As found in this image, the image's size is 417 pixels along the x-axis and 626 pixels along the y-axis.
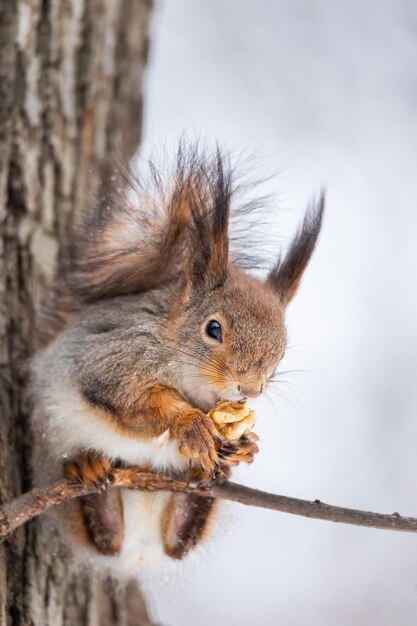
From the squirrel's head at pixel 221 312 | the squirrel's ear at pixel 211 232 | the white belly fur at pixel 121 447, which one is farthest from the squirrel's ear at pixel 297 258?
the white belly fur at pixel 121 447

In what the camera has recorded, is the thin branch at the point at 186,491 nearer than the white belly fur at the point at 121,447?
Yes

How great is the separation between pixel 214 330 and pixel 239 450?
24 centimetres

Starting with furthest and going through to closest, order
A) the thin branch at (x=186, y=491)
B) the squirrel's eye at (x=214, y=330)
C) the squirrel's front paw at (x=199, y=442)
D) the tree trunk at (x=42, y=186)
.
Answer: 1. the tree trunk at (x=42, y=186)
2. the squirrel's eye at (x=214, y=330)
3. the squirrel's front paw at (x=199, y=442)
4. the thin branch at (x=186, y=491)

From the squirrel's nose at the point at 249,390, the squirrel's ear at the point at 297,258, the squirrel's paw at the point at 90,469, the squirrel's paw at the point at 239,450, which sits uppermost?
the squirrel's ear at the point at 297,258

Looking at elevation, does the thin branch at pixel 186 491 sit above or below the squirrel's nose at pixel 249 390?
below

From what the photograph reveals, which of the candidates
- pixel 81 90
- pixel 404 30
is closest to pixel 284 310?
pixel 81 90

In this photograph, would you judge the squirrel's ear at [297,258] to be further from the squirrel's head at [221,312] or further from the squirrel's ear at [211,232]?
the squirrel's ear at [211,232]

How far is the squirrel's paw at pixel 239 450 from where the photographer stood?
1.79m

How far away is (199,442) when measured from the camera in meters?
1.74

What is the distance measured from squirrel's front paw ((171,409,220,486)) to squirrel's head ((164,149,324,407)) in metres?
0.07

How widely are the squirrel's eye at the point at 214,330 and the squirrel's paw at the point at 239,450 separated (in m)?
0.20

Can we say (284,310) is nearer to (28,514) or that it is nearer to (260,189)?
(260,189)

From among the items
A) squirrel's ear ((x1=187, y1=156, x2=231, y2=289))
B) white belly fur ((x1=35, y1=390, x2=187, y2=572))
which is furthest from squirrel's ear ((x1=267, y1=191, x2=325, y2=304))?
white belly fur ((x1=35, y1=390, x2=187, y2=572))

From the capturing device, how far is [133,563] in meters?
2.05
